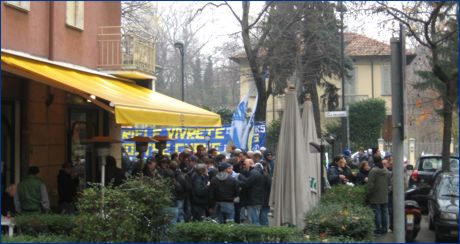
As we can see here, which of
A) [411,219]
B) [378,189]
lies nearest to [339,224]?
[411,219]

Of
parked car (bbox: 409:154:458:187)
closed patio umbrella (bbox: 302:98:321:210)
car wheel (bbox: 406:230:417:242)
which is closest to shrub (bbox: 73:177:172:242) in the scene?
closed patio umbrella (bbox: 302:98:321:210)

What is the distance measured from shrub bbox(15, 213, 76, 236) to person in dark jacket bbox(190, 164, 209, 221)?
4138 millimetres

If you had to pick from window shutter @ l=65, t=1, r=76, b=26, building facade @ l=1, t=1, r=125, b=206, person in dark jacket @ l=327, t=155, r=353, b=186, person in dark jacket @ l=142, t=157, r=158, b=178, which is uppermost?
window shutter @ l=65, t=1, r=76, b=26

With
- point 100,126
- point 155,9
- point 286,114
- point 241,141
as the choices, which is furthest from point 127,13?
point 286,114

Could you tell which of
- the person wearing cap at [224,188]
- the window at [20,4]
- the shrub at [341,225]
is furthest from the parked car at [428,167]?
the window at [20,4]

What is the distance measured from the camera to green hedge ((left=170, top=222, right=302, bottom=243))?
7883 mm

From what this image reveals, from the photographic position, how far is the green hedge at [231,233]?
7.88 m

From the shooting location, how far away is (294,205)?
9750 millimetres

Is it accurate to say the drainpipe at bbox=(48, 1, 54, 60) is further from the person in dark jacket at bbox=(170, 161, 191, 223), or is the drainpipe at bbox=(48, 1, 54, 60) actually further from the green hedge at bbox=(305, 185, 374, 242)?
the green hedge at bbox=(305, 185, 374, 242)

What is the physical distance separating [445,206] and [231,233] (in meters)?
6.64

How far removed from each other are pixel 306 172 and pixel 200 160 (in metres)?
6.06

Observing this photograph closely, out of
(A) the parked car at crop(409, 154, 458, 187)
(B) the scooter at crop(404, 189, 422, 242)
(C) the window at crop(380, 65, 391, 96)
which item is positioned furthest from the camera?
(C) the window at crop(380, 65, 391, 96)

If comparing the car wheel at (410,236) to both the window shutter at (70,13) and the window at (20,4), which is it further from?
the window at (20,4)

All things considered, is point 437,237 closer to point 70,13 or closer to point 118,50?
point 118,50
